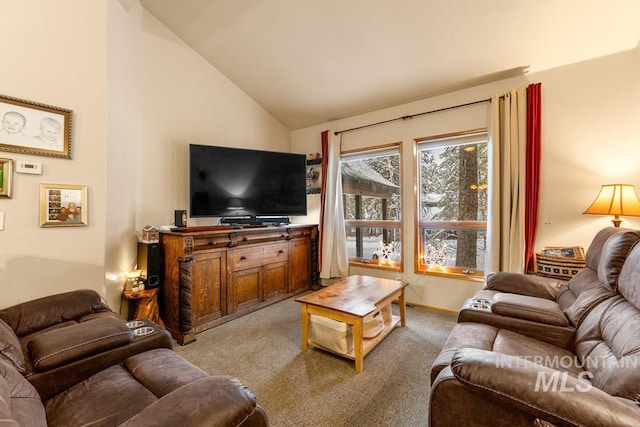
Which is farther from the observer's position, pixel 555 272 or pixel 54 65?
pixel 555 272

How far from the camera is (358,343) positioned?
1.99 metres

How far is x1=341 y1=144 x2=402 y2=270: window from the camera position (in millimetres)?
3703

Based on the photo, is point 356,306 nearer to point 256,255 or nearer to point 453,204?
point 256,255

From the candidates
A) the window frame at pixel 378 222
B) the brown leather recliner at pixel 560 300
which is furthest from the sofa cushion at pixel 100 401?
the window frame at pixel 378 222

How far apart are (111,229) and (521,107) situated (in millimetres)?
4009

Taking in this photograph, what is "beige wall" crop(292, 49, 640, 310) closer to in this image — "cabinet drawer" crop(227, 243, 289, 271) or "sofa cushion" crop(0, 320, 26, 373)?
"cabinet drawer" crop(227, 243, 289, 271)

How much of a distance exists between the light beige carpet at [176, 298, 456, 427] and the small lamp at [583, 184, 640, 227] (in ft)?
5.38

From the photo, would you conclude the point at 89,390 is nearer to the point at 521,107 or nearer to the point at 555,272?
the point at 555,272

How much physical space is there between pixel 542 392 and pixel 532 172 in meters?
2.47

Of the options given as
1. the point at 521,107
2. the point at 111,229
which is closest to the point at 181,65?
the point at 111,229

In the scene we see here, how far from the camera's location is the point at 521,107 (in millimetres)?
2721

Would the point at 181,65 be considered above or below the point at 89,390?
above

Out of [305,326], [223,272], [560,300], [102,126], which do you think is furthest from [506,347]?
[102,126]

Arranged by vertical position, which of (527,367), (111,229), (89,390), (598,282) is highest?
(111,229)
